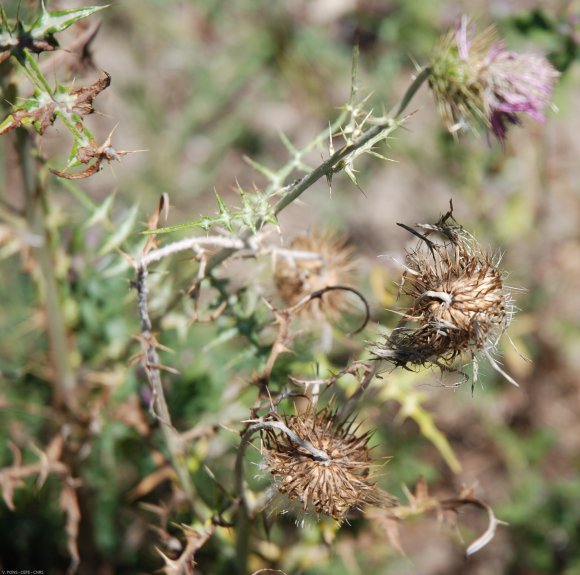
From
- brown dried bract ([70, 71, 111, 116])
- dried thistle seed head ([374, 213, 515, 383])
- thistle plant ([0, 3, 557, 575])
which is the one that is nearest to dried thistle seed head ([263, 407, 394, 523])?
thistle plant ([0, 3, 557, 575])

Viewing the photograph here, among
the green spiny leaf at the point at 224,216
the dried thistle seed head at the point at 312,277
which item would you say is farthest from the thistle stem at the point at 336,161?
the dried thistle seed head at the point at 312,277

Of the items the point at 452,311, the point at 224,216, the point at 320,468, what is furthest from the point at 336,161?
the point at 320,468

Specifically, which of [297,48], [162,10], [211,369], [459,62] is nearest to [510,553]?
[211,369]

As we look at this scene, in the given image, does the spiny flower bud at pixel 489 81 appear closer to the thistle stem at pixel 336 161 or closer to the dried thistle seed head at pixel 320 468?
the thistle stem at pixel 336 161

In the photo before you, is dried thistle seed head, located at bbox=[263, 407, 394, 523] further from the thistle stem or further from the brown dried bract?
the brown dried bract

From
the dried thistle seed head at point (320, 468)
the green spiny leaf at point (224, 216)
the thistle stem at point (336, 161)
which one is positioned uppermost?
the thistle stem at point (336, 161)

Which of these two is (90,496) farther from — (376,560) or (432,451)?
(432,451)

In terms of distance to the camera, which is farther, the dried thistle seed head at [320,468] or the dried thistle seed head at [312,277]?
the dried thistle seed head at [312,277]
